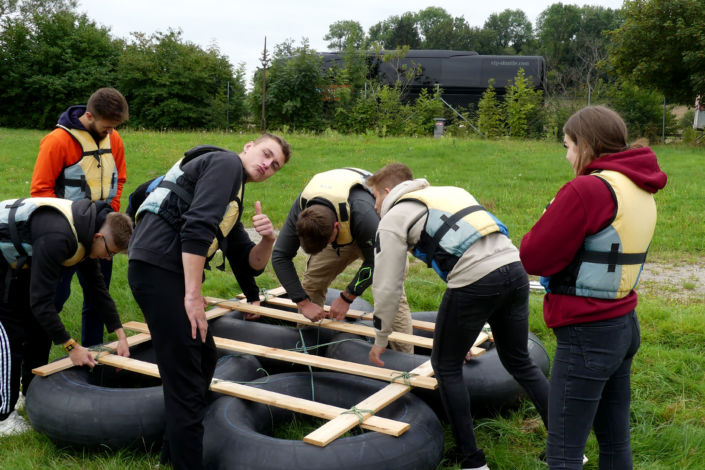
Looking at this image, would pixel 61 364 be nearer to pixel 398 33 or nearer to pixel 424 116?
pixel 424 116

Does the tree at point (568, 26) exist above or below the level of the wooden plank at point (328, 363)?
above

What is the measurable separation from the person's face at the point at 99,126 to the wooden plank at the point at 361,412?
2.58m

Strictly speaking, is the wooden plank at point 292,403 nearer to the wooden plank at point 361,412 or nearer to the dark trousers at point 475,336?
the wooden plank at point 361,412

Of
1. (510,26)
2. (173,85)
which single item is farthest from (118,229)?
(510,26)

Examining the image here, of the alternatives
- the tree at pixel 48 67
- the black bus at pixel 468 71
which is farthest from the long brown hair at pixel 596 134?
the tree at pixel 48 67

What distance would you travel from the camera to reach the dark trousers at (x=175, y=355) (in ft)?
8.70

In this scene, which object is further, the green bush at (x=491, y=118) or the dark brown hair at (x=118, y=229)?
the green bush at (x=491, y=118)

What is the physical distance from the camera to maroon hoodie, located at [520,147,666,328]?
2.26m

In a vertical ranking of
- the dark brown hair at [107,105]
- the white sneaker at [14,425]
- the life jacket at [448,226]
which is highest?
the dark brown hair at [107,105]

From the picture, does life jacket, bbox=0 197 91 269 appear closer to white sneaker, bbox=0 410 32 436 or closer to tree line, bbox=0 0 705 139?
white sneaker, bbox=0 410 32 436

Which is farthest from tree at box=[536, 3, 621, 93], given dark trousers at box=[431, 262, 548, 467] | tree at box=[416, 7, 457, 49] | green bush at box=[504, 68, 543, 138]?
dark trousers at box=[431, 262, 548, 467]

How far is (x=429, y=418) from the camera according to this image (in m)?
3.24

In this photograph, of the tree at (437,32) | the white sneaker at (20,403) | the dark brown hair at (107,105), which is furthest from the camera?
the tree at (437,32)

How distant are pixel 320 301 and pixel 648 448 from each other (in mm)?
2536
